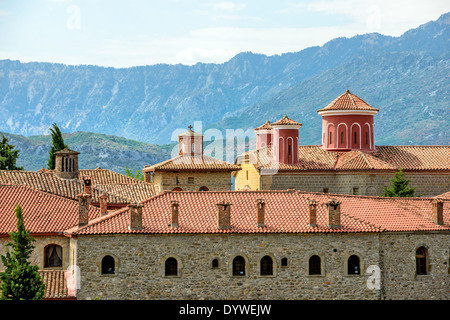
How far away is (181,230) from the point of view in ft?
119

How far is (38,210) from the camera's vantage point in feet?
137

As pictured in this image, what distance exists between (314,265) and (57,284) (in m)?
11.4

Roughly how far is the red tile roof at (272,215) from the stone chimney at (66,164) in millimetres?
17857

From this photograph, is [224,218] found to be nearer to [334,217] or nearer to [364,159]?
[334,217]

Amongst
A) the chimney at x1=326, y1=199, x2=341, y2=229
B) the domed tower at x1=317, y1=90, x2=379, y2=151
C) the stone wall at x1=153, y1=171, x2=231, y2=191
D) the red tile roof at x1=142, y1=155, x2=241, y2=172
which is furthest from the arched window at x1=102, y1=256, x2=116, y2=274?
the domed tower at x1=317, y1=90, x2=379, y2=151

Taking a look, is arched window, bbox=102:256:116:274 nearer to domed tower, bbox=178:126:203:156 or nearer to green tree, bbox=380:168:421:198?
domed tower, bbox=178:126:203:156

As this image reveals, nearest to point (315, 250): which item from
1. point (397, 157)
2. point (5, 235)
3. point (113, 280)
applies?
point (113, 280)

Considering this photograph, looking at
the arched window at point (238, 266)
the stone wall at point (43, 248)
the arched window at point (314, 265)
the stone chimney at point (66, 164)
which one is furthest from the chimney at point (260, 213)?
the stone chimney at point (66, 164)

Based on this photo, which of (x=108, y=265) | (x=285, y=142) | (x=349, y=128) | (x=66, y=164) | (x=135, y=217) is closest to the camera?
(x=108, y=265)

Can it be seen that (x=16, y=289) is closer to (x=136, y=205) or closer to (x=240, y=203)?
(x=136, y=205)

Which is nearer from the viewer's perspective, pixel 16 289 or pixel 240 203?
pixel 16 289

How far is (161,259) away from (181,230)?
1.52 metres

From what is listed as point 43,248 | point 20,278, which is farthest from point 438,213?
point 20,278
